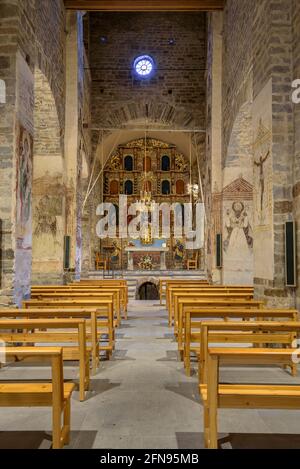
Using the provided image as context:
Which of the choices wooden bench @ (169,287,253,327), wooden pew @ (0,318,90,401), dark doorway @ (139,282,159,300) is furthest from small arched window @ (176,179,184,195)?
wooden pew @ (0,318,90,401)

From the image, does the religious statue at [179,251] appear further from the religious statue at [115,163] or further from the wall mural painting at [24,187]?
the wall mural painting at [24,187]

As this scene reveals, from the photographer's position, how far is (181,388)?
13.8ft

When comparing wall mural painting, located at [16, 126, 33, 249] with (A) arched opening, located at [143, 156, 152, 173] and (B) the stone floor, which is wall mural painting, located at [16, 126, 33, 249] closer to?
(B) the stone floor

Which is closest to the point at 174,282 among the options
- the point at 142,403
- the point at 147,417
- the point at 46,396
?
the point at 142,403

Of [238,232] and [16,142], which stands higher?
[16,142]

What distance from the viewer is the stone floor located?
9.68 feet

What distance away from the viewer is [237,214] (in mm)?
12383

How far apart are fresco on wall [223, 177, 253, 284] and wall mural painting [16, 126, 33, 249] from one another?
20.8 ft

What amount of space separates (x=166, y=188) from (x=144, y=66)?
22.4ft

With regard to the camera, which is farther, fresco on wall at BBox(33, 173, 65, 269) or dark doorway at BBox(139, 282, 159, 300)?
dark doorway at BBox(139, 282, 159, 300)

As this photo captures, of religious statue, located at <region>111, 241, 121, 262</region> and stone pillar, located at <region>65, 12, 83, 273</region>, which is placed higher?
stone pillar, located at <region>65, 12, 83, 273</region>

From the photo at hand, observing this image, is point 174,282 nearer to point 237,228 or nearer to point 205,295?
point 237,228

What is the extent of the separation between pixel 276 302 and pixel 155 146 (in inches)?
687
